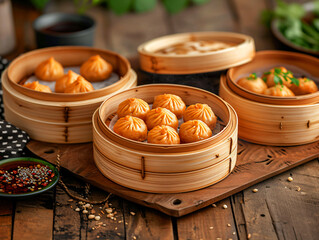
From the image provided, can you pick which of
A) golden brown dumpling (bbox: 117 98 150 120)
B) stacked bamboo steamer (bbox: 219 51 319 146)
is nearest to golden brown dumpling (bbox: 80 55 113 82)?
golden brown dumpling (bbox: 117 98 150 120)

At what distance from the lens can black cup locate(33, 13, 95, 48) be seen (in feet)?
11.3

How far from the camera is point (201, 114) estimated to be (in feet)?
7.63

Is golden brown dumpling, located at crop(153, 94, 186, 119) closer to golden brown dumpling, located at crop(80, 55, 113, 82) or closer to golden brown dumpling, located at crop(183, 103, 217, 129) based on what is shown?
golden brown dumpling, located at crop(183, 103, 217, 129)

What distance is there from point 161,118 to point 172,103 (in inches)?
6.3

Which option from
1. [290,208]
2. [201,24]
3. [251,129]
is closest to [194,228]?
[290,208]

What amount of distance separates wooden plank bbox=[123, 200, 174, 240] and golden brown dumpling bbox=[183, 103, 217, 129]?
518 millimetres

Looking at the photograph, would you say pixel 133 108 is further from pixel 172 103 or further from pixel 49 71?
pixel 49 71

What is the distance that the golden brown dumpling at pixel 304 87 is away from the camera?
264cm

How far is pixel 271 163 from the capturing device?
2.39m

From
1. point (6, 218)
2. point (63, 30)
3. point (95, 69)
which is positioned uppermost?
point (95, 69)

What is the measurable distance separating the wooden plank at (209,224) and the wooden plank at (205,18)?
2414 mm

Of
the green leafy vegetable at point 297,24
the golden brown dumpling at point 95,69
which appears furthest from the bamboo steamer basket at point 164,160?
the green leafy vegetable at point 297,24

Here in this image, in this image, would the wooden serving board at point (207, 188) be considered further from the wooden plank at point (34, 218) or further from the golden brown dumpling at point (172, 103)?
the golden brown dumpling at point (172, 103)

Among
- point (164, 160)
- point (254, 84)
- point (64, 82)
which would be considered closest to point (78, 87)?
point (64, 82)
